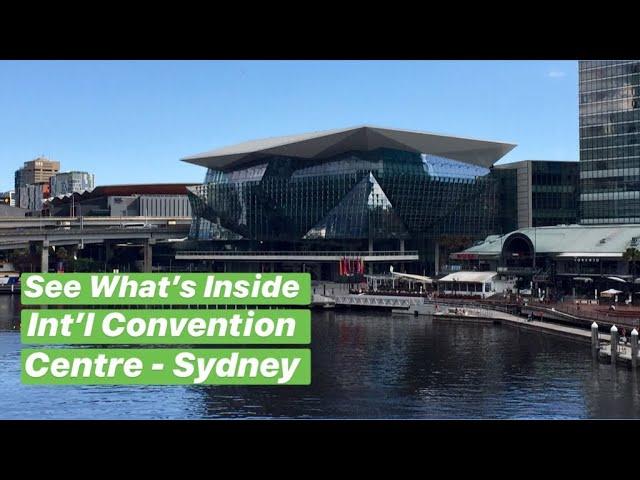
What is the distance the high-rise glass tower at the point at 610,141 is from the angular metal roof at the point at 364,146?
32.0 metres

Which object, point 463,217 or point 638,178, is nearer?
point 638,178

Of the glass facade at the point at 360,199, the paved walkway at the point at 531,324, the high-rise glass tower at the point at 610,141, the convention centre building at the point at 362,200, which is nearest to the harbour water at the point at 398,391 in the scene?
the paved walkway at the point at 531,324

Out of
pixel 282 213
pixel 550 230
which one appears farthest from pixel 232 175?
pixel 550 230

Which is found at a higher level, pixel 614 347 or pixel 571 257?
pixel 571 257

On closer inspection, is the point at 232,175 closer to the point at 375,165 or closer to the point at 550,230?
the point at 375,165

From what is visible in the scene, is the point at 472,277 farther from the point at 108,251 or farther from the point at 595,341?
the point at 108,251

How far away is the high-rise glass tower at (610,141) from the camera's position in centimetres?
9775

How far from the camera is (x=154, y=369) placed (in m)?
50.8

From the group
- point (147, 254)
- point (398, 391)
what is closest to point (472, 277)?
Result: point (398, 391)

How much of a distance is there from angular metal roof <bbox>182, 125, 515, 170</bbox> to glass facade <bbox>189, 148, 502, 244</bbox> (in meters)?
1.46

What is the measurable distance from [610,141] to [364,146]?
4149cm

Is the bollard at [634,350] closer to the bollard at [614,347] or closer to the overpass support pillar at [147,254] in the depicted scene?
the bollard at [614,347]

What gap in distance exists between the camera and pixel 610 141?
100125 millimetres
